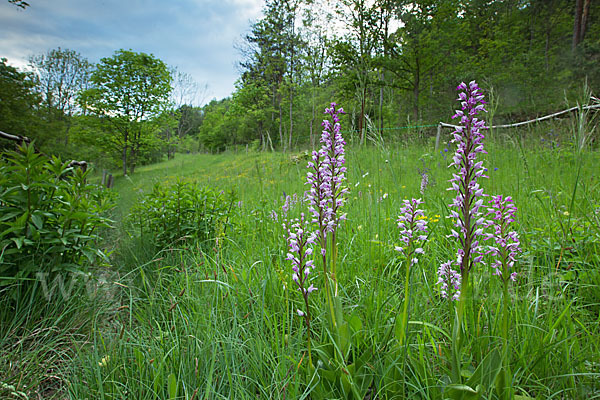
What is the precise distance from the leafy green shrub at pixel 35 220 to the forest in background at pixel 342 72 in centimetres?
1018

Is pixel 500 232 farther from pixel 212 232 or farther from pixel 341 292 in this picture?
pixel 212 232

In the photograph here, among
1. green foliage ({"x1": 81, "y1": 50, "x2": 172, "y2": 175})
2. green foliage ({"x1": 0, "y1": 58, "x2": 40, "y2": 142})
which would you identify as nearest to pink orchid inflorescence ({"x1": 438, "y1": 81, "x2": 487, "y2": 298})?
green foliage ({"x1": 0, "y1": 58, "x2": 40, "y2": 142})

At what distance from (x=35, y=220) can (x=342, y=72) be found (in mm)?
17659

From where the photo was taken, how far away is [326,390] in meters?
1.16

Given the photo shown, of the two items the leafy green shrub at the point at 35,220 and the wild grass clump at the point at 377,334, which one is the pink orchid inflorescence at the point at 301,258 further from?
the leafy green shrub at the point at 35,220

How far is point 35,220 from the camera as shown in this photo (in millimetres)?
2166

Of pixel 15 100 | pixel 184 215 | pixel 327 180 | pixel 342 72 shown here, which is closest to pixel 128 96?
pixel 15 100

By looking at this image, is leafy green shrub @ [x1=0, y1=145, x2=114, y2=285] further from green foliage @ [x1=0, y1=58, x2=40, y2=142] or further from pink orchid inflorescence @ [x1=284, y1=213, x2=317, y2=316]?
green foliage @ [x1=0, y1=58, x2=40, y2=142]

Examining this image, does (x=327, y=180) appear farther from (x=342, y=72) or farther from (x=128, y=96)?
(x=128, y=96)

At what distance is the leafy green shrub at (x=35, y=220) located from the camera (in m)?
2.14

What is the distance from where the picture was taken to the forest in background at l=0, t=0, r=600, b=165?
621 inches

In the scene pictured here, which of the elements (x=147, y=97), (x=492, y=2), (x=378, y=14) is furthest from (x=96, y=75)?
(x=492, y=2)

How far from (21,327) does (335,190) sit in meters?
2.51

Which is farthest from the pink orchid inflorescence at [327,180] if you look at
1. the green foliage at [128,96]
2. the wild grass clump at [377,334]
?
the green foliage at [128,96]
